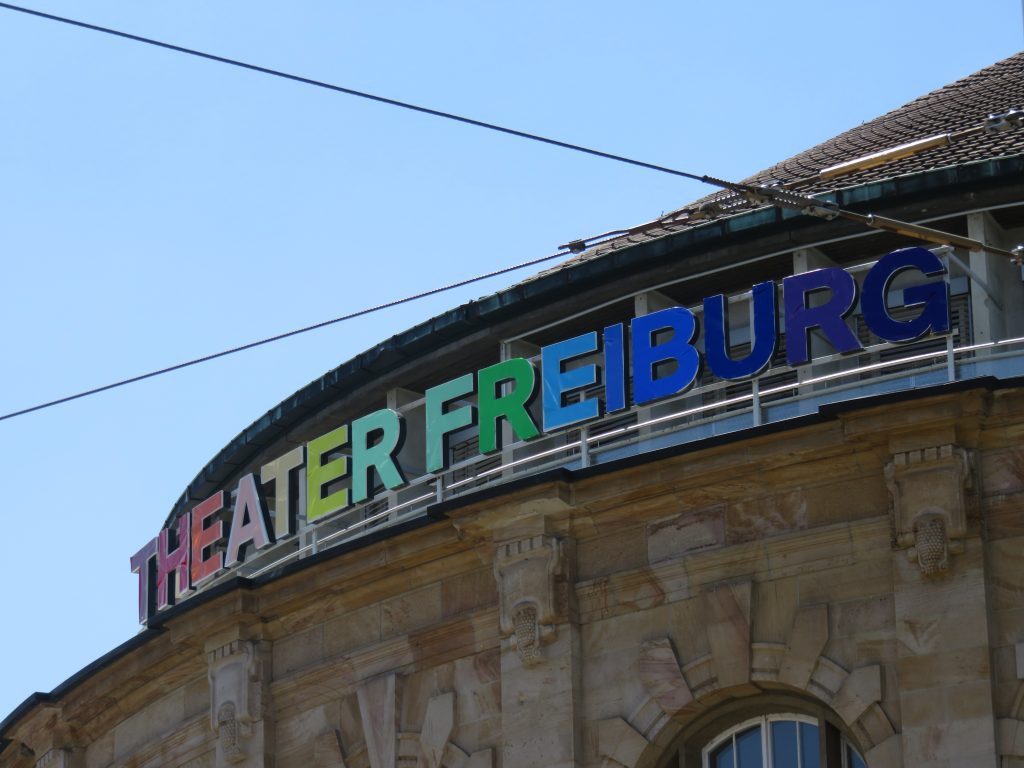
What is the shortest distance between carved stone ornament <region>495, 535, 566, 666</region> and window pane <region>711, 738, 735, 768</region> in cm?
272

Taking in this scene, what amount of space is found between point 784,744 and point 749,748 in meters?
0.54

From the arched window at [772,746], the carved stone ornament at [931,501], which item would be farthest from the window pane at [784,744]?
the carved stone ornament at [931,501]

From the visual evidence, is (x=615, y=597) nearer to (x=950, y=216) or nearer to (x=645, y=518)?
(x=645, y=518)

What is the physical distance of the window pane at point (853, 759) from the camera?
109ft

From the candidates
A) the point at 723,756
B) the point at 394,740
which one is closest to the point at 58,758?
the point at 394,740

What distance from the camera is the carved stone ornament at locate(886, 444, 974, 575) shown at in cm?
3231

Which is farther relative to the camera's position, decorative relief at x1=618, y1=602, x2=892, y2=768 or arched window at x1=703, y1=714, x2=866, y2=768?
arched window at x1=703, y1=714, x2=866, y2=768

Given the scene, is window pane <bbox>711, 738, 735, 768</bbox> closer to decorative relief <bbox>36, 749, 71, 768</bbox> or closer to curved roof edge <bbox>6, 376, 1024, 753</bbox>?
curved roof edge <bbox>6, 376, 1024, 753</bbox>

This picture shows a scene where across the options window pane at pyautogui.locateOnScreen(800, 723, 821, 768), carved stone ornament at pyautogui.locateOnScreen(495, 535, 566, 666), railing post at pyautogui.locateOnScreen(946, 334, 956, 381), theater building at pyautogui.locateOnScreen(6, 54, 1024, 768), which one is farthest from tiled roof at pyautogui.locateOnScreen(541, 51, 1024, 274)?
window pane at pyautogui.locateOnScreen(800, 723, 821, 768)

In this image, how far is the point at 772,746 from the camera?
34125 millimetres

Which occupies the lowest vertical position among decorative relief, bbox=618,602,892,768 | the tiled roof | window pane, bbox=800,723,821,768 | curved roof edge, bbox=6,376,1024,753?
window pane, bbox=800,723,821,768

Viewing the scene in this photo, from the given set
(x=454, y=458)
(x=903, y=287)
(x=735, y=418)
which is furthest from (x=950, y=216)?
(x=454, y=458)

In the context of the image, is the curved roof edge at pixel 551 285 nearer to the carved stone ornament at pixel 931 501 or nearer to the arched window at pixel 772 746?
the carved stone ornament at pixel 931 501

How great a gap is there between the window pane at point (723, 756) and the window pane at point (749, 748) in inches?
4.7
